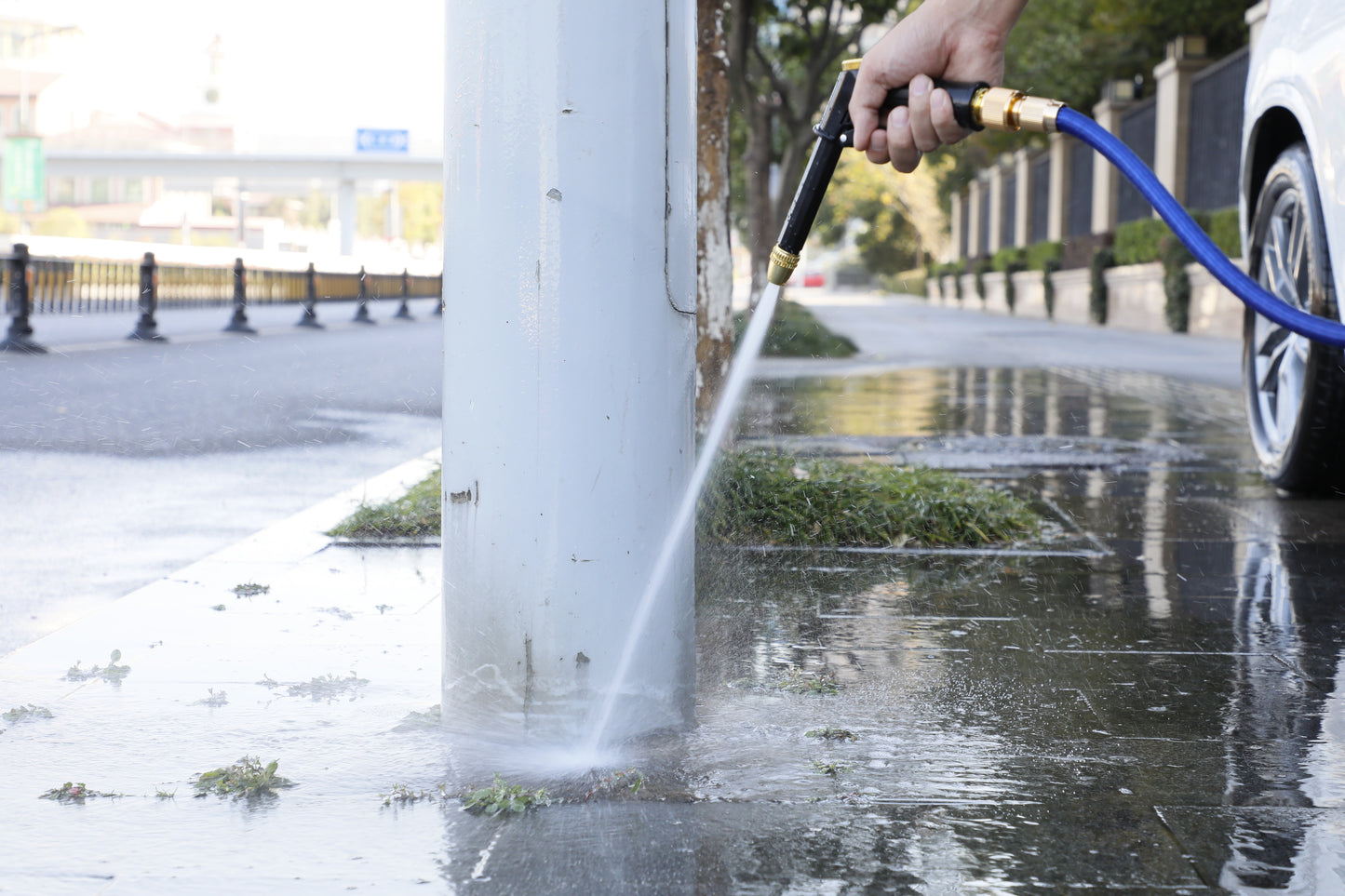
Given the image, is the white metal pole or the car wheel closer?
the white metal pole

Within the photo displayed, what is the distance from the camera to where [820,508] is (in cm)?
532

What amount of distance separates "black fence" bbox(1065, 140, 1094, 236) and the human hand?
31.9 metres

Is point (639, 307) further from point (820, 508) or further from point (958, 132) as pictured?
point (820, 508)

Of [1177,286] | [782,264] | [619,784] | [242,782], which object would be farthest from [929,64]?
[1177,286]

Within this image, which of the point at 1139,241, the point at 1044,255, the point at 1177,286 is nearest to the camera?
the point at 1177,286

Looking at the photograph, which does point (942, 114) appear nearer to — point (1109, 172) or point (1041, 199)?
point (1109, 172)

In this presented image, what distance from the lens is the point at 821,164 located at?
2914 mm

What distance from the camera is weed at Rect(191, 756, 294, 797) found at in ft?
8.54

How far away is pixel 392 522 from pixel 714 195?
2.67 meters

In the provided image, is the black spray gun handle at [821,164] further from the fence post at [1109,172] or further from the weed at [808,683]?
the fence post at [1109,172]

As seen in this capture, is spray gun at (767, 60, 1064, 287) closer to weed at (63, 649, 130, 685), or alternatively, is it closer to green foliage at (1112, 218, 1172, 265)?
weed at (63, 649, 130, 685)

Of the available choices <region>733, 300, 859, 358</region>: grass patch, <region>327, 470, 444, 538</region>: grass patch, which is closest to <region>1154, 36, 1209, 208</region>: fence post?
<region>733, 300, 859, 358</region>: grass patch

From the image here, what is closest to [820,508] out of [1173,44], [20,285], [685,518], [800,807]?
[685,518]

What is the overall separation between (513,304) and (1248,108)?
3704mm
